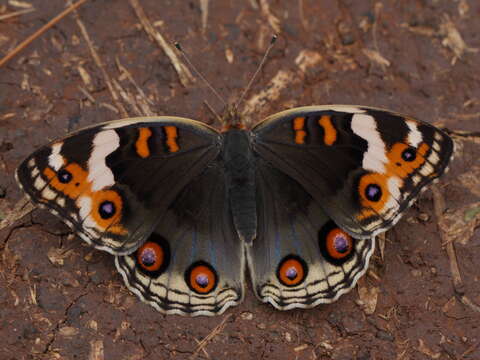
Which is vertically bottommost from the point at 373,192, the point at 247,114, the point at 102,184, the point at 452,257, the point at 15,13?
the point at 452,257

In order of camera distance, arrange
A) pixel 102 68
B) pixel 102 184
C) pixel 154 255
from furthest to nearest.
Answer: pixel 102 68, pixel 154 255, pixel 102 184

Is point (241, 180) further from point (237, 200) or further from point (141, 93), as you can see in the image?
point (141, 93)

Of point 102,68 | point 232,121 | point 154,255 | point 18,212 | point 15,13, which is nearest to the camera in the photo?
point 154,255

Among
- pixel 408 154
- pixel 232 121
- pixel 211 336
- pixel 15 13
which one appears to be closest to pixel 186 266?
pixel 211 336

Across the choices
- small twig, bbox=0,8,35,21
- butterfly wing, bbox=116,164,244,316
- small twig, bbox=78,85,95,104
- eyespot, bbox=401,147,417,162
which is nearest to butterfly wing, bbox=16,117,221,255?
butterfly wing, bbox=116,164,244,316

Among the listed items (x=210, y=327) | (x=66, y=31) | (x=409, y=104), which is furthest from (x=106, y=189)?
(x=409, y=104)

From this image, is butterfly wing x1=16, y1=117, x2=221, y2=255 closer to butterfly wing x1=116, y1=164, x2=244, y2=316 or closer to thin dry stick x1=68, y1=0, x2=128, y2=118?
butterfly wing x1=116, y1=164, x2=244, y2=316
